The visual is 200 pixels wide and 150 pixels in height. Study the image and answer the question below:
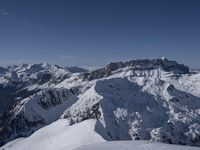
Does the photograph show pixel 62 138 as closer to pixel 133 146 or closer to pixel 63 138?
pixel 63 138

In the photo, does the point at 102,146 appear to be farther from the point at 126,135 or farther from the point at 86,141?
the point at 126,135

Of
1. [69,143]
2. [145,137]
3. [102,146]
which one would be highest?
[102,146]

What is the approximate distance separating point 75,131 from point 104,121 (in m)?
45.4

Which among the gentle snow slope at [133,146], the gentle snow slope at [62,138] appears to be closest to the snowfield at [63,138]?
the gentle snow slope at [62,138]

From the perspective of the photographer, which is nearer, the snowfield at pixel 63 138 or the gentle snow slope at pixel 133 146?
the gentle snow slope at pixel 133 146

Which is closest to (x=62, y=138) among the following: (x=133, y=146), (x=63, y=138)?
(x=63, y=138)

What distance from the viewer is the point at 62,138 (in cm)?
14450

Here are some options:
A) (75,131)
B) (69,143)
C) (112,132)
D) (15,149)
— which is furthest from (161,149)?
(112,132)

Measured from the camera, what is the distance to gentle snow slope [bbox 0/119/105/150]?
126m

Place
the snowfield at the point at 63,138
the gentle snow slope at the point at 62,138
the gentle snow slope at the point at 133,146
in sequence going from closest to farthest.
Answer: the gentle snow slope at the point at 133,146 → the snowfield at the point at 63,138 → the gentle snow slope at the point at 62,138

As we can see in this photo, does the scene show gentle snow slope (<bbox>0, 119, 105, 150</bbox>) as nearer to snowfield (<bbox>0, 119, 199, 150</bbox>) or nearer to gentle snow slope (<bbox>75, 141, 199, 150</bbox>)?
snowfield (<bbox>0, 119, 199, 150</bbox>)

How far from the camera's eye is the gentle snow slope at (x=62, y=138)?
412 feet

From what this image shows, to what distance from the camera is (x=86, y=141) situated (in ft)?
399

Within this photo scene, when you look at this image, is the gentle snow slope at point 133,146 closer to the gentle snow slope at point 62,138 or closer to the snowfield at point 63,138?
the snowfield at point 63,138
